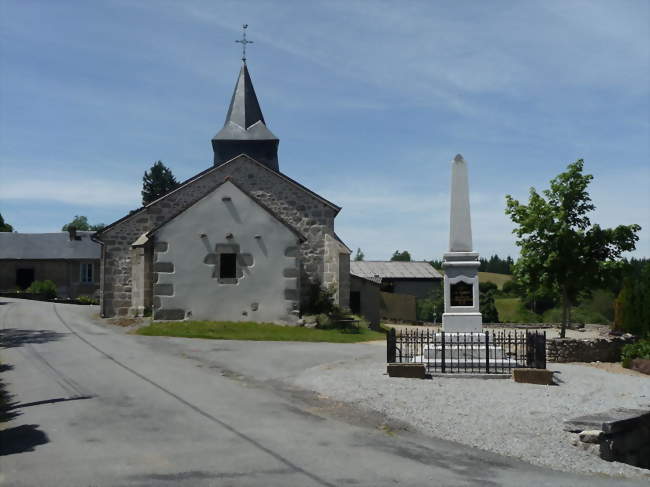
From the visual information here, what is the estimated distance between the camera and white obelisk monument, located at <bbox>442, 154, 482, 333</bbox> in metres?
16.6

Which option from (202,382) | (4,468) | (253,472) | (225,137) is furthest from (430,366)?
(225,137)

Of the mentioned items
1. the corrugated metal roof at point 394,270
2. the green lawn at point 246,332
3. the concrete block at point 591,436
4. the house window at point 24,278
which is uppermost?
the corrugated metal roof at point 394,270

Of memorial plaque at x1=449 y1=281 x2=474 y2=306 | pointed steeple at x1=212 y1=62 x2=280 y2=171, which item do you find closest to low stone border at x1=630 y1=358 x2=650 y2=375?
memorial plaque at x1=449 y1=281 x2=474 y2=306

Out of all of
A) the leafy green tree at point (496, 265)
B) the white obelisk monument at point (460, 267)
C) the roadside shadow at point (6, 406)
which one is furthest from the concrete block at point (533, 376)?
the leafy green tree at point (496, 265)

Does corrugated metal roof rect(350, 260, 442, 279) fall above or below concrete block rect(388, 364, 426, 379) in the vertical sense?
above

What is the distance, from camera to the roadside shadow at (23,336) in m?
18.2

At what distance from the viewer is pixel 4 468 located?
727 cm

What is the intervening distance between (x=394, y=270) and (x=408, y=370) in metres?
41.2

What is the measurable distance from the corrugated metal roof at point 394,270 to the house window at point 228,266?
28902 mm

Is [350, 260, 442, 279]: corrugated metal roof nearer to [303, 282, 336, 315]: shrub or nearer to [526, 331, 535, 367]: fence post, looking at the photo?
[303, 282, 336, 315]: shrub

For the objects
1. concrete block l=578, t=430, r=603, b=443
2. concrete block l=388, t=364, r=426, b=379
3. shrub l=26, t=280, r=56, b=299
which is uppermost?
shrub l=26, t=280, r=56, b=299

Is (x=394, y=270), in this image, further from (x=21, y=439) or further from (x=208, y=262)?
(x=21, y=439)

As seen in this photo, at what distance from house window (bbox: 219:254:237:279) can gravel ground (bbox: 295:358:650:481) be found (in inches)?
342

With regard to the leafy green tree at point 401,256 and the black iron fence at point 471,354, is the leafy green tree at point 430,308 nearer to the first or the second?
the black iron fence at point 471,354
